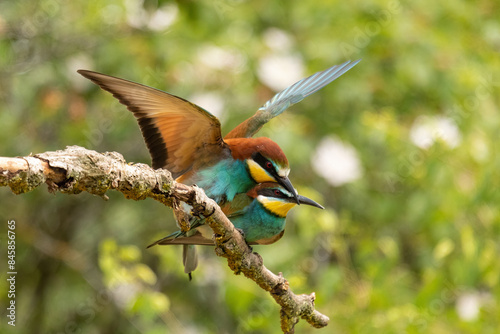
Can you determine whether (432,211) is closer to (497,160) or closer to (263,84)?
(497,160)

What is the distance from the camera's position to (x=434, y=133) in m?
3.84

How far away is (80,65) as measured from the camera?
4.09m

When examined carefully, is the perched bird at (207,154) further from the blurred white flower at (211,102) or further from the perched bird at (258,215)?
the blurred white flower at (211,102)

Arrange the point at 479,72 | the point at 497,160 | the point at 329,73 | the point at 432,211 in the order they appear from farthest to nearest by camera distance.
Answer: the point at 479,72, the point at 432,211, the point at 497,160, the point at 329,73

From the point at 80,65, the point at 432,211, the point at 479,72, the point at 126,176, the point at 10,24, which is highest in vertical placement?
the point at 126,176

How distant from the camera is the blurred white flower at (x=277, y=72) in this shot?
3.98 meters

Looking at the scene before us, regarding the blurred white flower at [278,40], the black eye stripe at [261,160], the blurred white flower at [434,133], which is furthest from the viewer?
the blurred white flower at [278,40]

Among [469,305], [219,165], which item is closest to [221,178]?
[219,165]

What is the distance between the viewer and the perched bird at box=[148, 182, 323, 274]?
235cm

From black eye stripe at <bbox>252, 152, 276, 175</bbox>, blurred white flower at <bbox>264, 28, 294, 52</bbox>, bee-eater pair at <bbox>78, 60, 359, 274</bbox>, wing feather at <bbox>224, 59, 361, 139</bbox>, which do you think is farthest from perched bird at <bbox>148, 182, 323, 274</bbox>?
blurred white flower at <bbox>264, 28, 294, 52</bbox>

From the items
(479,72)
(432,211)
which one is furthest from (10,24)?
(479,72)

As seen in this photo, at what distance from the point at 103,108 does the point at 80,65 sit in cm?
31

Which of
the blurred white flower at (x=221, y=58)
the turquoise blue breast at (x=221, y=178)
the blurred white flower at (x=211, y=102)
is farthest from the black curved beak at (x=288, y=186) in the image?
the blurred white flower at (x=221, y=58)

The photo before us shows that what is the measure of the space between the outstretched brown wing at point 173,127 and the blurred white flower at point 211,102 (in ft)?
5.37
